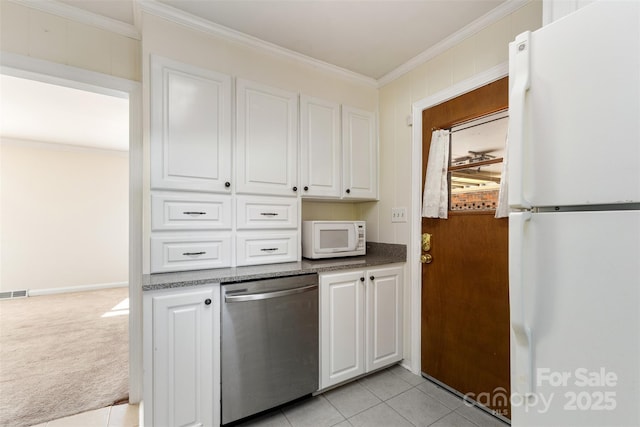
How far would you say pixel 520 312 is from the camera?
2.82 feet

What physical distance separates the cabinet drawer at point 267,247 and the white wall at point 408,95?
0.88m

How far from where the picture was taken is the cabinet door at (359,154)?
2377 millimetres

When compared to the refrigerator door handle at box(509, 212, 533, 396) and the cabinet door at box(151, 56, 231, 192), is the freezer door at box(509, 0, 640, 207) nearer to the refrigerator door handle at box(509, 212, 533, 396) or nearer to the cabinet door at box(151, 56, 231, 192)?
the refrigerator door handle at box(509, 212, 533, 396)

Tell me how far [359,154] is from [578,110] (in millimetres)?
1738

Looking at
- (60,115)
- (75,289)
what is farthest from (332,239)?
(75,289)

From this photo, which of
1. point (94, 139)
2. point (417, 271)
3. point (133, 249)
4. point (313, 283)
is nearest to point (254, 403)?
point (313, 283)

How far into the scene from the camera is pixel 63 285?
4.82 meters

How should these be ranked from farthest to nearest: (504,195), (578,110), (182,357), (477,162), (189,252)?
(477,162) < (189,252) < (504,195) < (182,357) < (578,110)

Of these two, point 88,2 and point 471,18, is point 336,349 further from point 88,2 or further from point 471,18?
point 88,2

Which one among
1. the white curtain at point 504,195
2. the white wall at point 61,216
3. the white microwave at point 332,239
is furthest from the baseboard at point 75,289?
the white curtain at point 504,195

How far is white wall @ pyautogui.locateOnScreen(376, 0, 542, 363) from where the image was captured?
170 centimetres

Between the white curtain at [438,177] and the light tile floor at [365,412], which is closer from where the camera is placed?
the light tile floor at [365,412]

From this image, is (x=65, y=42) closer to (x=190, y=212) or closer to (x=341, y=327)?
(x=190, y=212)

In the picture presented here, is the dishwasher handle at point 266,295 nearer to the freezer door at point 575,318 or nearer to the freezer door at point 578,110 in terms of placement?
the freezer door at point 575,318
